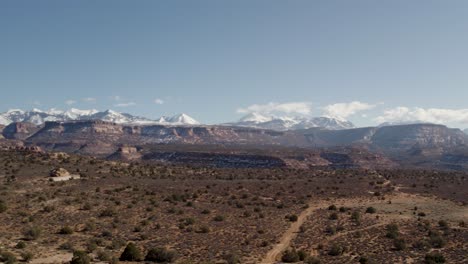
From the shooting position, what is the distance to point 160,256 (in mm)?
28172

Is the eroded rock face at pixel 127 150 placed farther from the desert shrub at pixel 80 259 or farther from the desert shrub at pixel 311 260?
the desert shrub at pixel 80 259

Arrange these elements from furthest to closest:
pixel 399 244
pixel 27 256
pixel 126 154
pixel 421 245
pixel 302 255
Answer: pixel 126 154, pixel 421 245, pixel 399 244, pixel 302 255, pixel 27 256

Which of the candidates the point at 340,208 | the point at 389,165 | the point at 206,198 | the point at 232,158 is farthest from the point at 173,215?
the point at 389,165

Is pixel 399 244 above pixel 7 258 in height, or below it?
below

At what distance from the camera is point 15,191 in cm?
4859

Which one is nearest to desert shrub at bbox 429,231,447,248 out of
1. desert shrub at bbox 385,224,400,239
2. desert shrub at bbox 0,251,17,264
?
desert shrub at bbox 385,224,400,239

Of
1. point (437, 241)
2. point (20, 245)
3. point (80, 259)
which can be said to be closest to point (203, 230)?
point (80, 259)

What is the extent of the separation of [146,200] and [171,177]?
79.9 feet

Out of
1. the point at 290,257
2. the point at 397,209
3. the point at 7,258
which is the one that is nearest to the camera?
the point at 7,258

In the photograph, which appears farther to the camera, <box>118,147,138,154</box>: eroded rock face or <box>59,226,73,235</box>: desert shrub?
<box>118,147,138,154</box>: eroded rock face

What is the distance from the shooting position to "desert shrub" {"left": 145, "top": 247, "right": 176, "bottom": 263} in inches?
1110

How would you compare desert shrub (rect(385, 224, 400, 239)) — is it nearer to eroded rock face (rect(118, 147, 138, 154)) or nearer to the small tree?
the small tree

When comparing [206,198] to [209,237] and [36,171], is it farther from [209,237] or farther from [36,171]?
[36,171]

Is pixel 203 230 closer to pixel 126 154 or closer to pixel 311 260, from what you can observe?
pixel 311 260
